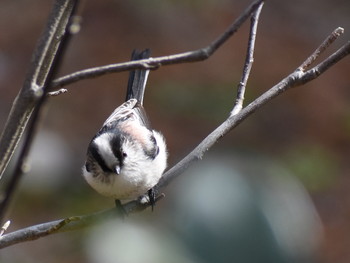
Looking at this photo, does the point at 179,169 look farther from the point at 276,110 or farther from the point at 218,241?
the point at 276,110

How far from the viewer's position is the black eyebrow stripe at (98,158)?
3547 mm

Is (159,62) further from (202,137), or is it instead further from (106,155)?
(202,137)

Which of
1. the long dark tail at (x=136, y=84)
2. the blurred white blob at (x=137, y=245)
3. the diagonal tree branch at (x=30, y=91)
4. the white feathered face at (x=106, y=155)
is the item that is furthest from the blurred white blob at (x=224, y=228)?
the diagonal tree branch at (x=30, y=91)

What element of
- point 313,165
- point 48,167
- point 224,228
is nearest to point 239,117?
point 224,228

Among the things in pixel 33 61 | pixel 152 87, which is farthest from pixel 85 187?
pixel 33 61

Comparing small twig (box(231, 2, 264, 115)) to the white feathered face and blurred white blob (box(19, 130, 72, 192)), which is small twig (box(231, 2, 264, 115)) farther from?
blurred white blob (box(19, 130, 72, 192))

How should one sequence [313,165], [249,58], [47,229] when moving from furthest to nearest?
[313,165] → [249,58] → [47,229]

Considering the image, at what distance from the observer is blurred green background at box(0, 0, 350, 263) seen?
466 centimetres

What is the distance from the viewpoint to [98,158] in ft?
11.8

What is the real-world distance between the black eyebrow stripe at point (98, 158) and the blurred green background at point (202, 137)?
112 cm

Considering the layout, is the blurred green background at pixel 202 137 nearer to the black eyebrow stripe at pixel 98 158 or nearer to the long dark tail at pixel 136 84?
the long dark tail at pixel 136 84

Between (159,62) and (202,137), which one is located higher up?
(202,137)

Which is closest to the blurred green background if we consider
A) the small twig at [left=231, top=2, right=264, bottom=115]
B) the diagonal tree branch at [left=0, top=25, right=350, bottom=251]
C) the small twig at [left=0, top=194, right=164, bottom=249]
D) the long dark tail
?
the long dark tail

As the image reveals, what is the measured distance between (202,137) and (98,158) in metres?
3.96
